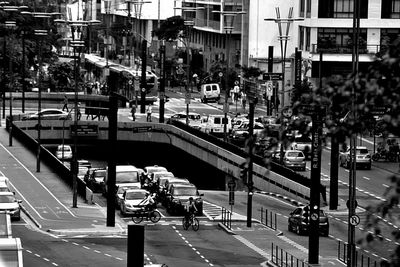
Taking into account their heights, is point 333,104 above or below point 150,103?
above

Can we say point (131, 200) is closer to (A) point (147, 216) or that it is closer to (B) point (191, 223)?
(A) point (147, 216)

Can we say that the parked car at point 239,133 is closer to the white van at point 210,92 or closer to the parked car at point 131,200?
A: the white van at point 210,92

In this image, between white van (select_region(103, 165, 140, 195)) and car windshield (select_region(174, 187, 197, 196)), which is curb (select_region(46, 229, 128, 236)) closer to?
car windshield (select_region(174, 187, 197, 196))

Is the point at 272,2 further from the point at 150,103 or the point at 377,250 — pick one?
the point at 377,250

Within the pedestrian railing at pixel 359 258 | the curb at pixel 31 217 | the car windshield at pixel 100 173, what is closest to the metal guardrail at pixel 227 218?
the pedestrian railing at pixel 359 258

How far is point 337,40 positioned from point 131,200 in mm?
59145

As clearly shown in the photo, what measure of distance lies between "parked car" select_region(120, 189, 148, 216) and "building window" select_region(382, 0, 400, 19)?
60.1 meters

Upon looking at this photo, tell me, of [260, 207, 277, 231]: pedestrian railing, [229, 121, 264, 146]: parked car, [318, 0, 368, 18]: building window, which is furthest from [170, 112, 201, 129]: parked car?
[260, 207, 277, 231]: pedestrian railing

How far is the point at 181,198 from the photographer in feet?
227

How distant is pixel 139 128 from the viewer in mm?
110000

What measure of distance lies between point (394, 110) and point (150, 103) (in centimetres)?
12629

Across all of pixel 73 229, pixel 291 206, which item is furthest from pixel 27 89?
pixel 73 229

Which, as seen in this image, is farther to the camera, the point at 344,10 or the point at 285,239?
the point at 344,10

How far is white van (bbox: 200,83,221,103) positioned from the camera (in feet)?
473
